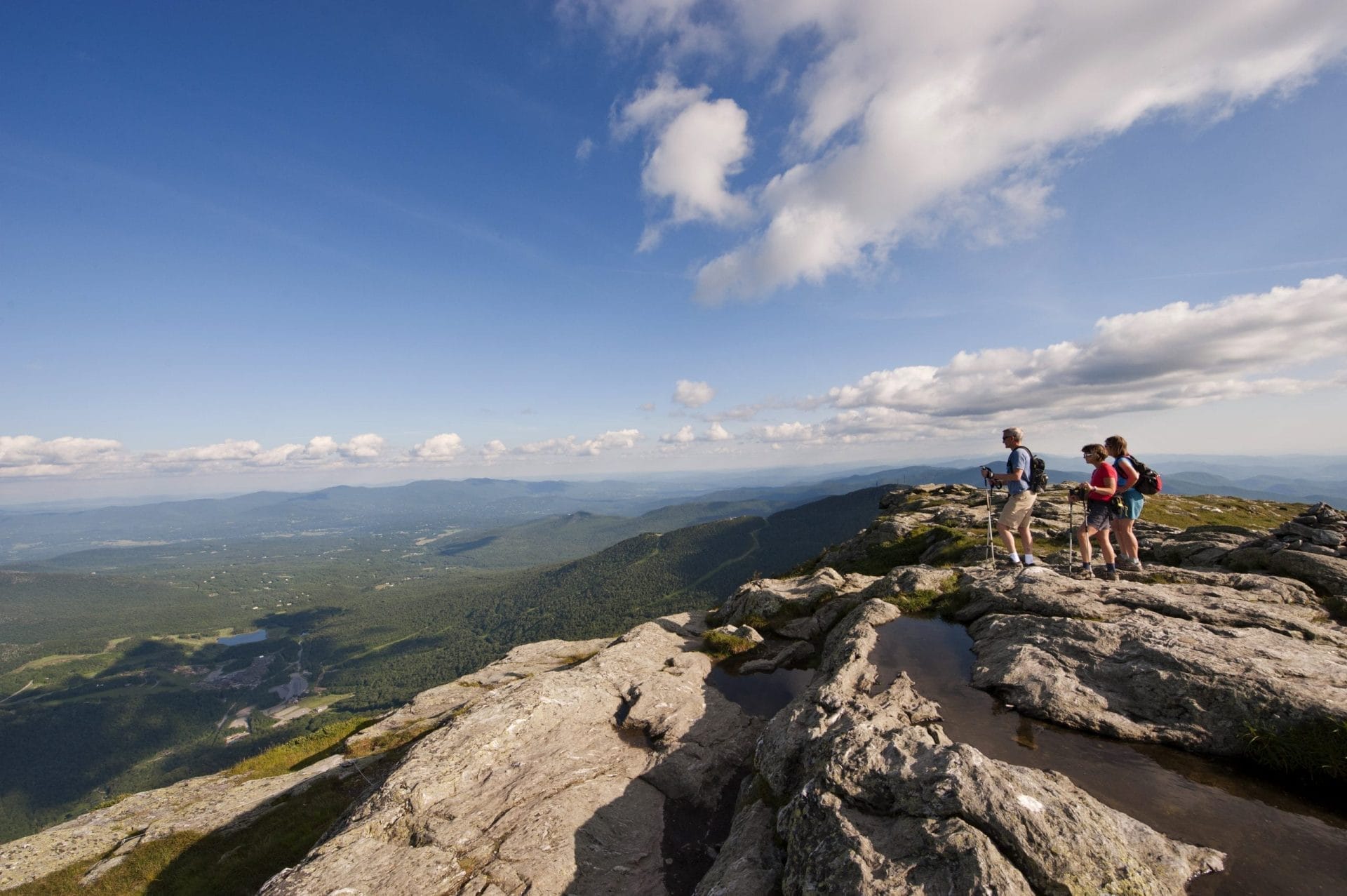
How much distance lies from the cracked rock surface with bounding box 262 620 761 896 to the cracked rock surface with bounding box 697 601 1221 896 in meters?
2.79

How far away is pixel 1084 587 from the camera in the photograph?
55.2ft

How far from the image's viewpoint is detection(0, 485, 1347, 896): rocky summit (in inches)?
297

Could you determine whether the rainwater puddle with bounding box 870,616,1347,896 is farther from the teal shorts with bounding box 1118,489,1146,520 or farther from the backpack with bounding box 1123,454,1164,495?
the backpack with bounding box 1123,454,1164,495

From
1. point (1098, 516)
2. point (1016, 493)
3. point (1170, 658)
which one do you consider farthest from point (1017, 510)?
point (1170, 658)

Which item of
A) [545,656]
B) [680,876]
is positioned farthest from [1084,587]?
[545,656]

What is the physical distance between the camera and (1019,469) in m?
19.5

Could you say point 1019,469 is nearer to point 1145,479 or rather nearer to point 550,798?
point 1145,479

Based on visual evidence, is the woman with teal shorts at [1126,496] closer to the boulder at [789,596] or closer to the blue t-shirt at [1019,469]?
the blue t-shirt at [1019,469]

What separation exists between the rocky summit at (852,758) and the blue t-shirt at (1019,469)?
10.6 feet

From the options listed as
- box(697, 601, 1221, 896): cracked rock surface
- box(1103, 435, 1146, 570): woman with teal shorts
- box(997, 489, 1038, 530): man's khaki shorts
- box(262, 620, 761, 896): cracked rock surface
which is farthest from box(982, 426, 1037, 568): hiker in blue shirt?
box(262, 620, 761, 896): cracked rock surface

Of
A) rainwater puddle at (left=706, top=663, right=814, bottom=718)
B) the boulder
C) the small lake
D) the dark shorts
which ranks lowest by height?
rainwater puddle at (left=706, top=663, right=814, bottom=718)

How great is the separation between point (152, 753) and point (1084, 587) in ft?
1021

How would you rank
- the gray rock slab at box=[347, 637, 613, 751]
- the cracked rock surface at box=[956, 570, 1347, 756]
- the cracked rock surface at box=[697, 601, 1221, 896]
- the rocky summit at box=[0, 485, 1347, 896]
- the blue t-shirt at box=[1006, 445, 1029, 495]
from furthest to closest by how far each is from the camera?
the gray rock slab at box=[347, 637, 613, 751]
the blue t-shirt at box=[1006, 445, 1029, 495]
the cracked rock surface at box=[956, 570, 1347, 756]
the rocky summit at box=[0, 485, 1347, 896]
the cracked rock surface at box=[697, 601, 1221, 896]

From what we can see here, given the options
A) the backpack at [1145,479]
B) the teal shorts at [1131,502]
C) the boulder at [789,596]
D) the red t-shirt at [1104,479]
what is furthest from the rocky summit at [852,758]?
the red t-shirt at [1104,479]
